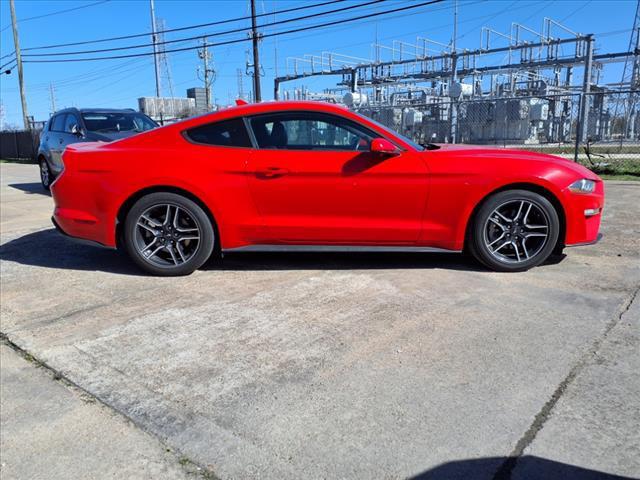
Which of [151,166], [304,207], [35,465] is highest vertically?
[151,166]

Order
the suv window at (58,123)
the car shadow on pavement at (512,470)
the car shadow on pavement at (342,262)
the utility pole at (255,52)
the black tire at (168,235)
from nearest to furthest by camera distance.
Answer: the car shadow on pavement at (512,470) → the black tire at (168,235) → the car shadow on pavement at (342,262) → the suv window at (58,123) → the utility pole at (255,52)

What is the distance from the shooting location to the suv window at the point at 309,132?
172 inches

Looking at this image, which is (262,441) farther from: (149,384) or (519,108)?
(519,108)

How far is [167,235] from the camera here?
177 inches

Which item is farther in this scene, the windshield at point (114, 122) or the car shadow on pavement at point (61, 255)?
the windshield at point (114, 122)

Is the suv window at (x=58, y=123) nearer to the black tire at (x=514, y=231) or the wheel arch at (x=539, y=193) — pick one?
the wheel arch at (x=539, y=193)

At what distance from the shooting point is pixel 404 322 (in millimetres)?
3420

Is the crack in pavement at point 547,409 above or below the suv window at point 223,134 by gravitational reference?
below

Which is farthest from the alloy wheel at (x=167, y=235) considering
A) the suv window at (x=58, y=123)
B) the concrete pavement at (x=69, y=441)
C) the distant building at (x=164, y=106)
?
the distant building at (x=164, y=106)

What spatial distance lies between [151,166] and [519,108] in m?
23.9

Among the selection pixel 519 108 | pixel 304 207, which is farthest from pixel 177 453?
pixel 519 108

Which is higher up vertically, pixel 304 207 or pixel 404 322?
pixel 304 207

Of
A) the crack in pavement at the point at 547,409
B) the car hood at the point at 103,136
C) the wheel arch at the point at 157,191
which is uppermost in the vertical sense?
the car hood at the point at 103,136

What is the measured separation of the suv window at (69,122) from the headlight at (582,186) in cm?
901
